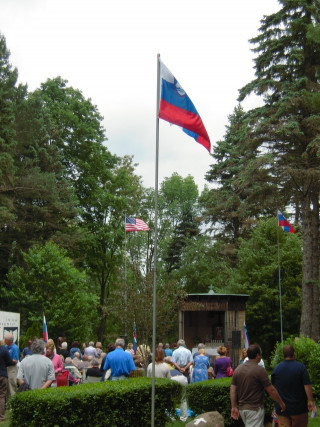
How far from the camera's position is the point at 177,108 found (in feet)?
32.8

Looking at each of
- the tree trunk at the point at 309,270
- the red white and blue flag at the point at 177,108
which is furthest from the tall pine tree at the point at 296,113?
the red white and blue flag at the point at 177,108

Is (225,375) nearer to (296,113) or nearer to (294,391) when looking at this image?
(294,391)

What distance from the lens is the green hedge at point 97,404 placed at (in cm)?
837

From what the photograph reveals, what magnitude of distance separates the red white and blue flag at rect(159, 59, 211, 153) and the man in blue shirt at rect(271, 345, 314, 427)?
392 cm

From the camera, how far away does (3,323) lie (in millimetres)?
19359

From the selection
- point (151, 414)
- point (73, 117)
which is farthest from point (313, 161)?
point (73, 117)

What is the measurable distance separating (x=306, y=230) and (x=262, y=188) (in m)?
2.41

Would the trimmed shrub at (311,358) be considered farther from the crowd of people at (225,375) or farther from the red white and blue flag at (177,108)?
the red white and blue flag at (177,108)

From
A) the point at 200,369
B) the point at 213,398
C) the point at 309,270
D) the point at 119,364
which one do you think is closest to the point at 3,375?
the point at 119,364

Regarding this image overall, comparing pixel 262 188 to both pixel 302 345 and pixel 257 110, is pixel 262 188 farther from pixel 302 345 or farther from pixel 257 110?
pixel 302 345

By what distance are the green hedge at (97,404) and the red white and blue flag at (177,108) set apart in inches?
164

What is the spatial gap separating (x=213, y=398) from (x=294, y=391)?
3.27 metres

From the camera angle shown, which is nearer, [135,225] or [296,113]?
[296,113]

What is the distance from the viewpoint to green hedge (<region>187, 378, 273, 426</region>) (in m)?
11.1
